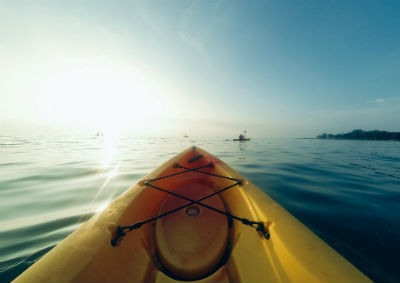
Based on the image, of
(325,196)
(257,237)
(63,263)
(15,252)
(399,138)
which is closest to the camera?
(63,263)

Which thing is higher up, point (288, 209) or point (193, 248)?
point (193, 248)

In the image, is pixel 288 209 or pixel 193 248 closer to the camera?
pixel 193 248

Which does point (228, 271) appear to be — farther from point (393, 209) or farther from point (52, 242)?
point (393, 209)

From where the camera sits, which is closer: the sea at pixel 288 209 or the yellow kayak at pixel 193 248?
the yellow kayak at pixel 193 248

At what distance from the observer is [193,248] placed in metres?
2.16

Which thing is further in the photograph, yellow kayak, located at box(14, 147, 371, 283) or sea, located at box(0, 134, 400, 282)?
sea, located at box(0, 134, 400, 282)

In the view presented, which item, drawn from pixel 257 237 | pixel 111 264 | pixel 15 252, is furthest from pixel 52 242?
pixel 257 237

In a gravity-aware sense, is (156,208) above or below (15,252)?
above

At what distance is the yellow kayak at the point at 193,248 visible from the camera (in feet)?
4.22

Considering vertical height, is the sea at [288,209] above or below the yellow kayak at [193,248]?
below

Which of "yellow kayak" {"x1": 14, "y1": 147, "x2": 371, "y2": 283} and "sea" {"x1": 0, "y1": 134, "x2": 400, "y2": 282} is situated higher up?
"yellow kayak" {"x1": 14, "y1": 147, "x2": 371, "y2": 283}

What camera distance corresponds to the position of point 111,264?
159cm

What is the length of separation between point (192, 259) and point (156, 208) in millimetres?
1251

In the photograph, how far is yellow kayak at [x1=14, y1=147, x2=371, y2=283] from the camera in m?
1.29
